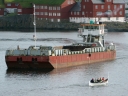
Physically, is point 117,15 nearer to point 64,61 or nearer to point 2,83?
point 64,61

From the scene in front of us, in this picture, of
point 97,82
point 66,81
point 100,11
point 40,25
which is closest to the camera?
point 97,82

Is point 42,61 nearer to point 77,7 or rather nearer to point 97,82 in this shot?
point 97,82

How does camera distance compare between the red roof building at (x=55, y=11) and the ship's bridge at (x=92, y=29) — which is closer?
the ship's bridge at (x=92, y=29)

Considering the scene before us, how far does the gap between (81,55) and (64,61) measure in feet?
10.9

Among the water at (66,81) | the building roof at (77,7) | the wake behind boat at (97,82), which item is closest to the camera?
the water at (66,81)

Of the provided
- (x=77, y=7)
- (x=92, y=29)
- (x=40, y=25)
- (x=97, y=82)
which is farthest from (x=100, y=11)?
(x=97, y=82)

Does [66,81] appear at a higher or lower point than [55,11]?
lower

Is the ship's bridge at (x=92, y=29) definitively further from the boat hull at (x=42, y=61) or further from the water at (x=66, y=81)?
the boat hull at (x=42, y=61)

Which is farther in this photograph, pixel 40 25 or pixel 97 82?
pixel 40 25

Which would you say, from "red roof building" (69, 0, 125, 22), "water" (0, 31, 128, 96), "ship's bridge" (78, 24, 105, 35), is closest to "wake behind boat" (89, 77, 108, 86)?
"water" (0, 31, 128, 96)

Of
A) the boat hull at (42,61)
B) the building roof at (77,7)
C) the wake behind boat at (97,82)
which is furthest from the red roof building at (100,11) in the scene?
the wake behind boat at (97,82)

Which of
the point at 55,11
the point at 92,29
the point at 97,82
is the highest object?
the point at 92,29

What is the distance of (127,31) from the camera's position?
133m

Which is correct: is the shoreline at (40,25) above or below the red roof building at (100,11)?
below
